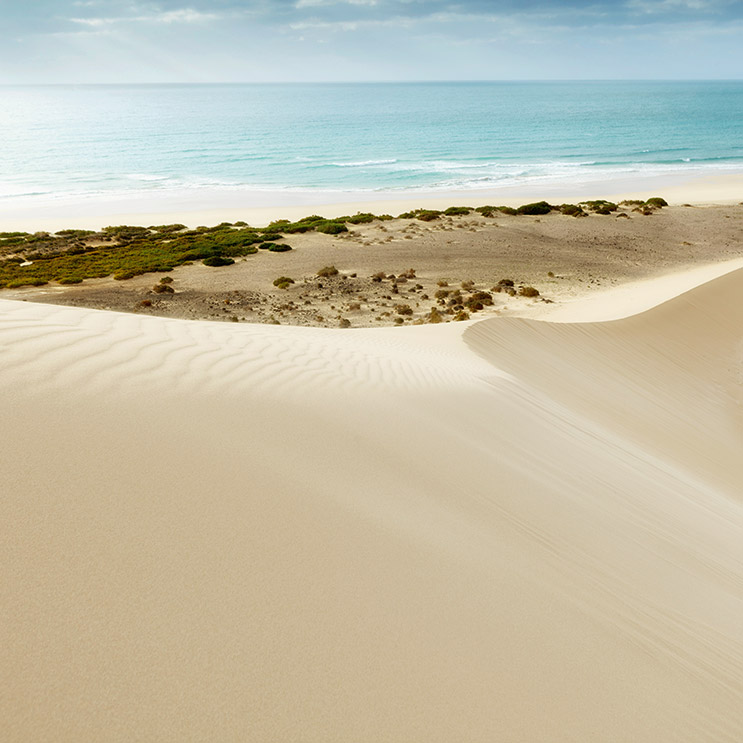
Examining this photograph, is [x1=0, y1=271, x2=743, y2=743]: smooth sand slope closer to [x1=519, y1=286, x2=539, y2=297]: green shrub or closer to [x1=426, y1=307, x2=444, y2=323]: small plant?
A: [x1=426, y1=307, x2=444, y2=323]: small plant

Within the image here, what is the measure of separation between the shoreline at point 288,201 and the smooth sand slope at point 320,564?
2697 centimetres

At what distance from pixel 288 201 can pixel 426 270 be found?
21.2 m

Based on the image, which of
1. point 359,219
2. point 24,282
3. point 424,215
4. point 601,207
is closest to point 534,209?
point 601,207

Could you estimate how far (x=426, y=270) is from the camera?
62.2 ft

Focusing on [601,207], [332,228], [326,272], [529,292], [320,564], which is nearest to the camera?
[320,564]

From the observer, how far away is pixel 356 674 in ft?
6.97

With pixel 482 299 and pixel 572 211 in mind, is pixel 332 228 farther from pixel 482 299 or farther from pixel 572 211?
pixel 572 211

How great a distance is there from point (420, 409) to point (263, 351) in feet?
5.15

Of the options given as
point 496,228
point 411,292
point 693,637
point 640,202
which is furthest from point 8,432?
point 640,202

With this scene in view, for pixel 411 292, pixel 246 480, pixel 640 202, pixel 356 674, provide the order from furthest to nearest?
pixel 640 202, pixel 411 292, pixel 246 480, pixel 356 674

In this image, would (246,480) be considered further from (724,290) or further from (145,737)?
(724,290)

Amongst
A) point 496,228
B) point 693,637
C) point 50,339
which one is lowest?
point 693,637

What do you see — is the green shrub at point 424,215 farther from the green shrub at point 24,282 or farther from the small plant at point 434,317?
the green shrub at point 24,282

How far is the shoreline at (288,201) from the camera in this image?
32.2 meters
